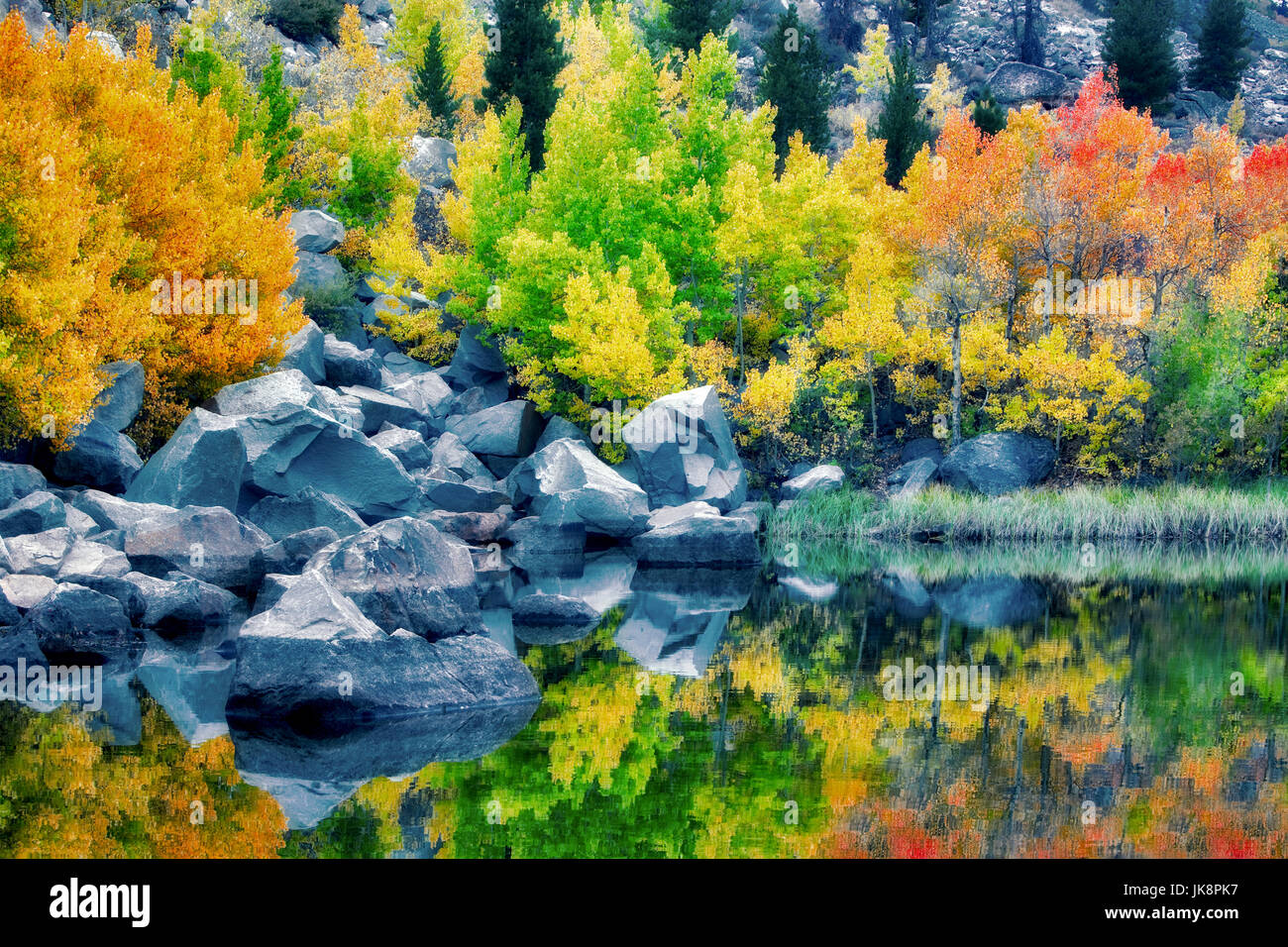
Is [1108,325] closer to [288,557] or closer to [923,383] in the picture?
[923,383]

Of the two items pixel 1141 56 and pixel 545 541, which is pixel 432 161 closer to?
pixel 545 541

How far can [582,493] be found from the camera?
29984 millimetres

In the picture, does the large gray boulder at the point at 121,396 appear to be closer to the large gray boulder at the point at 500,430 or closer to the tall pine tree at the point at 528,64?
the large gray boulder at the point at 500,430

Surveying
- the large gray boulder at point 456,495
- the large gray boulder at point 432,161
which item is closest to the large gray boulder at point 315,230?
the large gray boulder at point 432,161

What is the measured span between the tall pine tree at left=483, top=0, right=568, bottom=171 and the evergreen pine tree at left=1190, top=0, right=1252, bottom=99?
1740 inches

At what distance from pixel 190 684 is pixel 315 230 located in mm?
29124

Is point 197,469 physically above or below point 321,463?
below

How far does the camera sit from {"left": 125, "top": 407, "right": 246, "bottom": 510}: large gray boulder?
78.7 feet

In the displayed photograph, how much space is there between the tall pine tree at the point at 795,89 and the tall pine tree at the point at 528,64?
951 centimetres

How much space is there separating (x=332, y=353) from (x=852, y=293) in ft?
56.4

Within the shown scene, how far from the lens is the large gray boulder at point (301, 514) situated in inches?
966

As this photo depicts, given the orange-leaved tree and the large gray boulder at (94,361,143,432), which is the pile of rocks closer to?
the large gray boulder at (94,361,143,432)

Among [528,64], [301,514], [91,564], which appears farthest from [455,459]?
[528,64]
